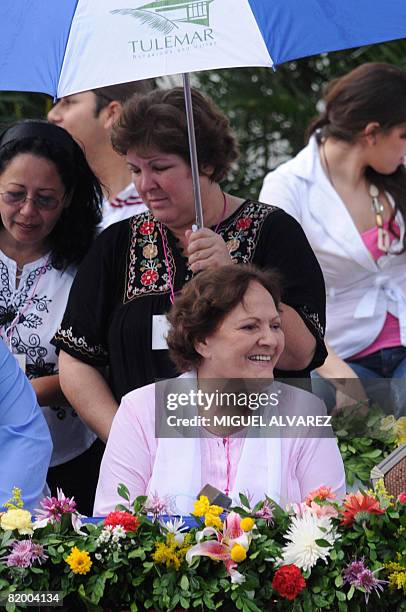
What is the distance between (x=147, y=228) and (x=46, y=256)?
0.42 metres

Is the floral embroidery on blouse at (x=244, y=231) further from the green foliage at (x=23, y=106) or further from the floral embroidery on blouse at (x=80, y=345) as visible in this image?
the green foliage at (x=23, y=106)

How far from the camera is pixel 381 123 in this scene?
5227 mm

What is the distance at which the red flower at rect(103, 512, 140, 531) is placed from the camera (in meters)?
3.28

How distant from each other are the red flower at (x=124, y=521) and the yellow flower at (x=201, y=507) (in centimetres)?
15

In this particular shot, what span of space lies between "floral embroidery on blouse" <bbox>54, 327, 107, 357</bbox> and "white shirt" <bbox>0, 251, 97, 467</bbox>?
0.17 meters

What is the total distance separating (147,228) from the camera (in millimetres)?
4402

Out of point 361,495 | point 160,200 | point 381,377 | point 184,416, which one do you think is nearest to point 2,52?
point 160,200

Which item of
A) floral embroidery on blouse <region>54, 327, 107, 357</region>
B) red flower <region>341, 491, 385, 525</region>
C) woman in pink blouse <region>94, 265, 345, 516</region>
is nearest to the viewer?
red flower <region>341, 491, 385, 525</region>

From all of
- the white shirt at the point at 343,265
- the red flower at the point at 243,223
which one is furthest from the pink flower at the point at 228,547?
the white shirt at the point at 343,265

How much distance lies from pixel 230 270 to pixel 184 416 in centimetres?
44

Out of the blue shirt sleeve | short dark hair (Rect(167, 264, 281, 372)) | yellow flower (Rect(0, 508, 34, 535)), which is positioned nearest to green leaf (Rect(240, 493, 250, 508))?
yellow flower (Rect(0, 508, 34, 535))

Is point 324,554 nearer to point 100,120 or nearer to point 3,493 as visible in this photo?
point 3,493

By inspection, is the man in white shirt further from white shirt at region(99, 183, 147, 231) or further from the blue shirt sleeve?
the blue shirt sleeve

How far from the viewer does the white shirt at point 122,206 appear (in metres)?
5.12
